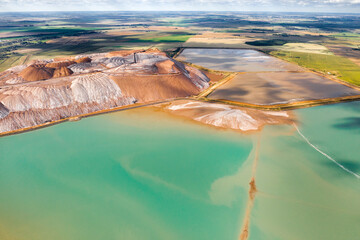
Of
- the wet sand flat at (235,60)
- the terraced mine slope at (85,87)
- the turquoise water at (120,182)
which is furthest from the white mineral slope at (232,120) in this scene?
the wet sand flat at (235,60)

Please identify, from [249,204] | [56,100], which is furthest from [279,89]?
[56,100]

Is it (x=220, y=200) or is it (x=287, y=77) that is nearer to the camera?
(x=220, y=200)

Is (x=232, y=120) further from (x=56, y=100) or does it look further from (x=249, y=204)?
(x=56, y=100)

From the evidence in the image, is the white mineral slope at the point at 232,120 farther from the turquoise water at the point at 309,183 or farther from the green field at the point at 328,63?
the green field at the point at 328,63

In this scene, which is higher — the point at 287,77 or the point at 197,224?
the point at 287,77

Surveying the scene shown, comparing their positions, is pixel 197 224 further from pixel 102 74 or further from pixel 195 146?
pixel 102 74

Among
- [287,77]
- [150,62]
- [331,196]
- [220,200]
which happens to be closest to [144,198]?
[220,200]

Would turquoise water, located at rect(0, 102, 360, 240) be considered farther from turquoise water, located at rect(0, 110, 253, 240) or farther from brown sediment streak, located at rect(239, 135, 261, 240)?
brown sediment streak, located at rect(239, 135, 261, 240)
